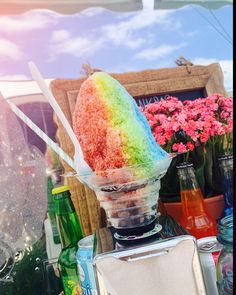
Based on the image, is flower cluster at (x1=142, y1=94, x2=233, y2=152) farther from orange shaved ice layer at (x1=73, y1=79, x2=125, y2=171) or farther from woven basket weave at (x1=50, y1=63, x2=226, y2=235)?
orange shaved ice layer at (x1=73, y1=79, x2=125, y2=171)

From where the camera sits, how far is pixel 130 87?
1.21 metres

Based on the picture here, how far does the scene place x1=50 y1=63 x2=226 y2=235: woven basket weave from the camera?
1169 mm

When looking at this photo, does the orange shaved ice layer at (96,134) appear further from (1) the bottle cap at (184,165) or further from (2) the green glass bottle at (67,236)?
(1) the bottle cap at (184,165)

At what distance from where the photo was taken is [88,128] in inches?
36.9

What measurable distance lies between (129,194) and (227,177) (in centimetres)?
36

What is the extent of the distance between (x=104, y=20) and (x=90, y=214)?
1.63 feet

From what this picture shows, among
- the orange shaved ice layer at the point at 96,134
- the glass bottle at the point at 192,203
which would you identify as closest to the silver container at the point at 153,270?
the orange shaved ice layer at the point at 96,134

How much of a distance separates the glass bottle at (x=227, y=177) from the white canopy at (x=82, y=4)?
0.39 metres

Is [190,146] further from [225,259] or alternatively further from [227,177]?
[225,259]

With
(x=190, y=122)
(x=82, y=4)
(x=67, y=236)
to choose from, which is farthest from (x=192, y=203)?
(x=82, y=4)

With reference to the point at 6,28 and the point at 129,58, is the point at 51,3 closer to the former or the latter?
the point at 6,28

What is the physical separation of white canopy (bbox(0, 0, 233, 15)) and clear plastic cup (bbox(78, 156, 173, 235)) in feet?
1.59

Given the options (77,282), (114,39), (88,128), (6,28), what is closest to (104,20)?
(114,39)

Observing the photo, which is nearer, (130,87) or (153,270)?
(153,270)
